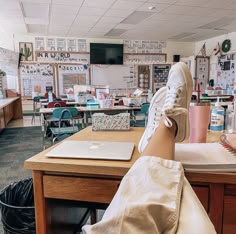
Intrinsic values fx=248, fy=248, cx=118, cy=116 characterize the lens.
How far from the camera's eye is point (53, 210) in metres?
0.98

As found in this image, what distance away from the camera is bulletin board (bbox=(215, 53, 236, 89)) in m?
6.99

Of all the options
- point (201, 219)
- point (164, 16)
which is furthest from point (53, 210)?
point (164, 16)

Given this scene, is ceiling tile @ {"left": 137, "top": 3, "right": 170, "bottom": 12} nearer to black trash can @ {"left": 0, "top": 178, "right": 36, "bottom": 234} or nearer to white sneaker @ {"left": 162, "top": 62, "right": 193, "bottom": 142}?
white sneaker @ {"left": 162, "top": 62, "right": 193, "bottom": 142}

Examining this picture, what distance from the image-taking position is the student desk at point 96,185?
76cm

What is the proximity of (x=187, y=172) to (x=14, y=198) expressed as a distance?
38.5 inches

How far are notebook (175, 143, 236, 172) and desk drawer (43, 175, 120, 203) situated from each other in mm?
239

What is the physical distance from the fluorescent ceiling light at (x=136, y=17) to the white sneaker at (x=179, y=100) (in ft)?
14.8

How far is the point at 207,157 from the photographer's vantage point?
0.81m

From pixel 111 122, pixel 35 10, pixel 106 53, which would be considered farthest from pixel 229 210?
pixel 106 53

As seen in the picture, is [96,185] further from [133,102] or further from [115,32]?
[115,32]

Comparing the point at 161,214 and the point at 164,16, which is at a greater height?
the point at 164,16

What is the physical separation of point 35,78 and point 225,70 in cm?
567

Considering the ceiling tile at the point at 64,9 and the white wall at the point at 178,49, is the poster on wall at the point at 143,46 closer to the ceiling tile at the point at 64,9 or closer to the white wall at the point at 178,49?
the white wall at the point at 178,49

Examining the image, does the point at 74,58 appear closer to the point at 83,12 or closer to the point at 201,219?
the point at 83,12
